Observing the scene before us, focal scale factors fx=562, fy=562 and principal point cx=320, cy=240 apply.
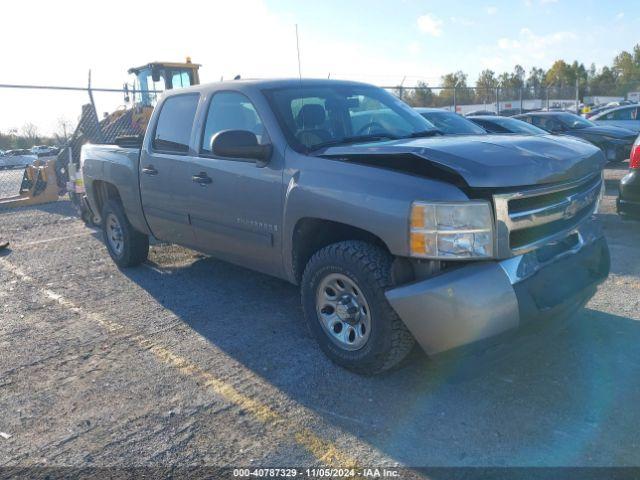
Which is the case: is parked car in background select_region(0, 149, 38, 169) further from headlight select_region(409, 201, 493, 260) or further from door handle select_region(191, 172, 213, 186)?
headlight select_region(409, 201, 493, 260)

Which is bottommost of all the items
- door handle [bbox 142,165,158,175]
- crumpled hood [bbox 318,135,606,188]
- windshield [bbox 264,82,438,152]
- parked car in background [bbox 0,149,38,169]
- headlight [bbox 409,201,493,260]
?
parked car in background [bbox 0,149,38,169]

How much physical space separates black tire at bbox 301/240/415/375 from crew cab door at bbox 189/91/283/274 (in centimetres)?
62

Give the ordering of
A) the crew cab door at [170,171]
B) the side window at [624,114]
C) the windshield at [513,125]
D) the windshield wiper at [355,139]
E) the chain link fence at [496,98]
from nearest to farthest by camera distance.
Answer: the windshield wiper at [355,139] < the crew cab door at [170,171] < the windshield at [513,125] < the side window at [624,114] < the chain link fence at [496,98]

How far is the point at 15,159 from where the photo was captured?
108ft

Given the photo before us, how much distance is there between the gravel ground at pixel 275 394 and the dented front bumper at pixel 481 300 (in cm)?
27

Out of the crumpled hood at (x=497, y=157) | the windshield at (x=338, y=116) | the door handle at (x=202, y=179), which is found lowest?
the door handle at (x=202, y=179)

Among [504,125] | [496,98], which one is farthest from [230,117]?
[496,98]

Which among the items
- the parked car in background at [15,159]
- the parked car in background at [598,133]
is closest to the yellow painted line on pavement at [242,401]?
the parked car in background at [598,133]

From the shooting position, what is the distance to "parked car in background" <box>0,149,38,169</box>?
3212 cm

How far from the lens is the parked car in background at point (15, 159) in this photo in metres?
32.1

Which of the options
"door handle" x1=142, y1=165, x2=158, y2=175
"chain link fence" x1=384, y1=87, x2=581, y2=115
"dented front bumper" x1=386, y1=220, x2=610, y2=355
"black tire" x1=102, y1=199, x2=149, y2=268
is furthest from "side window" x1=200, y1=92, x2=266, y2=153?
"chain link fence" x1=384, y1=87, x2=581, y2=115

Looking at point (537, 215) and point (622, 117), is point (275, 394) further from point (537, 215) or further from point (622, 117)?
point (622, 117)

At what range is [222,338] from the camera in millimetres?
4328

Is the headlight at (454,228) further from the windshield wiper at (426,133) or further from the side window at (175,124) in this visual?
the side window at (175,124)
